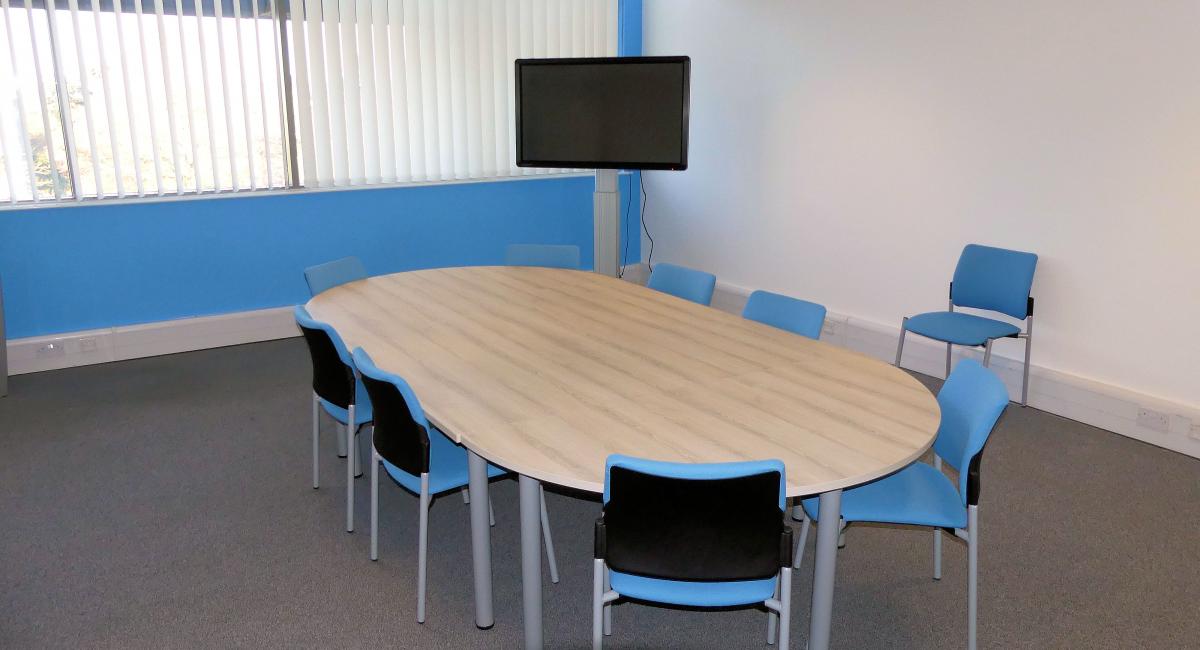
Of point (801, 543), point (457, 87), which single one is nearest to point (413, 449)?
point (801, 543)

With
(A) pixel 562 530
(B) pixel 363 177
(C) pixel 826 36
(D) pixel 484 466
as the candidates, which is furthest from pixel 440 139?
(D) pixel 484 466

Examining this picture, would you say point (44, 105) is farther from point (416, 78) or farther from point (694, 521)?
point (694, 521)

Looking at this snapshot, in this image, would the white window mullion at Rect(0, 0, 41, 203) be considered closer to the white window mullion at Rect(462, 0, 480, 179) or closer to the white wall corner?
the white window mullion at Rect(462, 0, 480, 179)

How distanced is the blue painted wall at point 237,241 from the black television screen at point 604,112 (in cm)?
84

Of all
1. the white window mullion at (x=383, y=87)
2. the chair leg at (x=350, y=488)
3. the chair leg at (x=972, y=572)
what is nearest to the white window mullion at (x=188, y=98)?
the white window mullion at (x=383, y=87)

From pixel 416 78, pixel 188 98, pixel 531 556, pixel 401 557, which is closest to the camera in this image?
pixel 531 556

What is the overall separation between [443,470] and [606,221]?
353 cm

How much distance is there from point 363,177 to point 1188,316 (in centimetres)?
492

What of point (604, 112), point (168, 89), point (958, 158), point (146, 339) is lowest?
point (146, 339)

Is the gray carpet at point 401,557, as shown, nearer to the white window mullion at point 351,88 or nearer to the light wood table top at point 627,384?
the light wood table top at point 627,384

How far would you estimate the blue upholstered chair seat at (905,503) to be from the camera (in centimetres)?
249

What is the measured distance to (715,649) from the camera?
8.67 feet

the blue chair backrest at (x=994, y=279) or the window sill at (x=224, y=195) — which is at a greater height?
the window sill at (x=224, y=195)

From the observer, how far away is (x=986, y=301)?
4617mm
